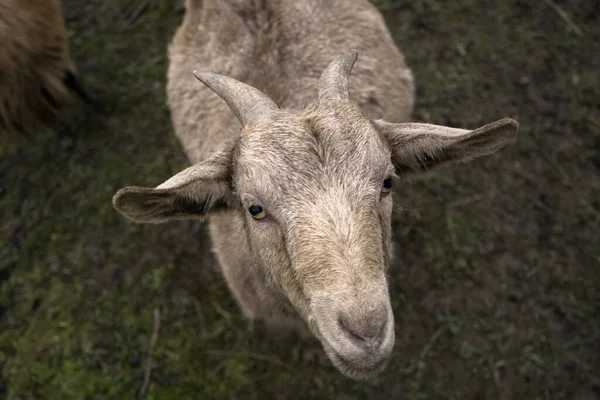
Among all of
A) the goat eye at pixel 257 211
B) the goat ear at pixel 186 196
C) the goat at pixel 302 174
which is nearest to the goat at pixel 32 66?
the goat at pixel 302 174

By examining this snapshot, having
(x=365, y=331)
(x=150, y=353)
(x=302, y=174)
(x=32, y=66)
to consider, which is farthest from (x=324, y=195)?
(x=32, y=66)

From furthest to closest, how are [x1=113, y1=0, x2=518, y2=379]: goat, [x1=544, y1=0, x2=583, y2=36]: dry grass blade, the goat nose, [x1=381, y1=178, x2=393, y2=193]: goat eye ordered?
[x1=544, y1=0, x2=583, y2=36]: dry grass blade < [x1=381, y1=178, x2=393, y2=193]: goat eye < [x1=113, y1=0, x2=518, y2=379]: goat < the goat nose

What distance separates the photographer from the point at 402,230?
5.06 m

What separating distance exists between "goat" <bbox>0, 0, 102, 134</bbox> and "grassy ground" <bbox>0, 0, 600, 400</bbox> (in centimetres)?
46

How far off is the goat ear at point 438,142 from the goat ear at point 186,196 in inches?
37.9

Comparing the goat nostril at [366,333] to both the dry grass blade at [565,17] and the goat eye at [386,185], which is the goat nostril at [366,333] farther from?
the dry grass blade at [565,17]

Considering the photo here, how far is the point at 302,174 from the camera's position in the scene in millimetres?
2426

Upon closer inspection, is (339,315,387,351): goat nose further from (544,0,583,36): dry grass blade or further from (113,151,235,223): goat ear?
(544,0,583,36): dry grass blade

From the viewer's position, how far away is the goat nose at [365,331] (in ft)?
6.61

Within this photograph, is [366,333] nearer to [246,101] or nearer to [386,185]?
[386,185]

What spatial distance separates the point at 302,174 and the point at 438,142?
81 cm

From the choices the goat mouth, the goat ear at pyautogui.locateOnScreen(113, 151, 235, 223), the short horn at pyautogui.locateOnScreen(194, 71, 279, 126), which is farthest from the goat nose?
the short horn at pyautogui.locateOnScreen(194, 71, 279, 126)

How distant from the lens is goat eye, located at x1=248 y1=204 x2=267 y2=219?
2549 mm

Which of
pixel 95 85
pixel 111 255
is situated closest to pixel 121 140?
pixel 95 85
